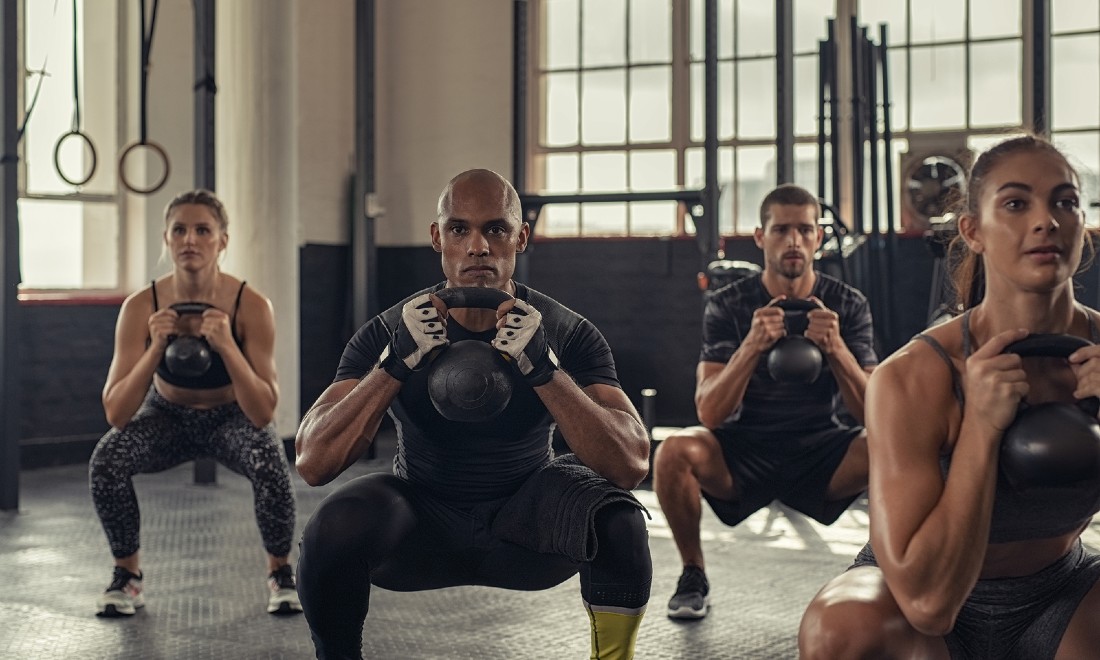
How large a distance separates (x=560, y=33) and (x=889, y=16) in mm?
2211

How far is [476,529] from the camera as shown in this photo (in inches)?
97.2

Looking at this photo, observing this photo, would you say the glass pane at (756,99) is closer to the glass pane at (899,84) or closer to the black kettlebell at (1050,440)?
the glass pane at (899,84)

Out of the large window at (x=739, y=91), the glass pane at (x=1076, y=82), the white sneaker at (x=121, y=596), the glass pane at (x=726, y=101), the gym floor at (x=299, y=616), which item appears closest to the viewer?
the gym floor at (x=299, y=616)

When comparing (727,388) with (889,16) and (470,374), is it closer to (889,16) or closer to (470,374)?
(470,374)

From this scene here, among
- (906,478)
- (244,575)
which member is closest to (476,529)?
(906,478)

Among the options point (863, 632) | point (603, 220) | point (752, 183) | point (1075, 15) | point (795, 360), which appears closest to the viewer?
point (863, 632)

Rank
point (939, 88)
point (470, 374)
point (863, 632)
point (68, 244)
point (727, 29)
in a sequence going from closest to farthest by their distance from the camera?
point (863, 632), point (470, 374), point (68, 244), point (939, 88), point (727, 29)

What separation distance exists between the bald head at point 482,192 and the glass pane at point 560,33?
6099 mm

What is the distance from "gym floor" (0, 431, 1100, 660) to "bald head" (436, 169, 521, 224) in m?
1.16

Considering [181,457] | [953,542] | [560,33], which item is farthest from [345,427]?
[560,33]

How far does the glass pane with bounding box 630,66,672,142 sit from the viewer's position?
8.16m

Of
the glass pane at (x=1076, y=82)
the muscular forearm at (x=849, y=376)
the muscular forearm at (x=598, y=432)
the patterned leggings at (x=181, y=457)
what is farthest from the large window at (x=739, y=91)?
the muscular forearm at (x=598, y=432)

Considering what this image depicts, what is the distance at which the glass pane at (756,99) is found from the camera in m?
7.93

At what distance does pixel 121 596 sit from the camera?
347cm
